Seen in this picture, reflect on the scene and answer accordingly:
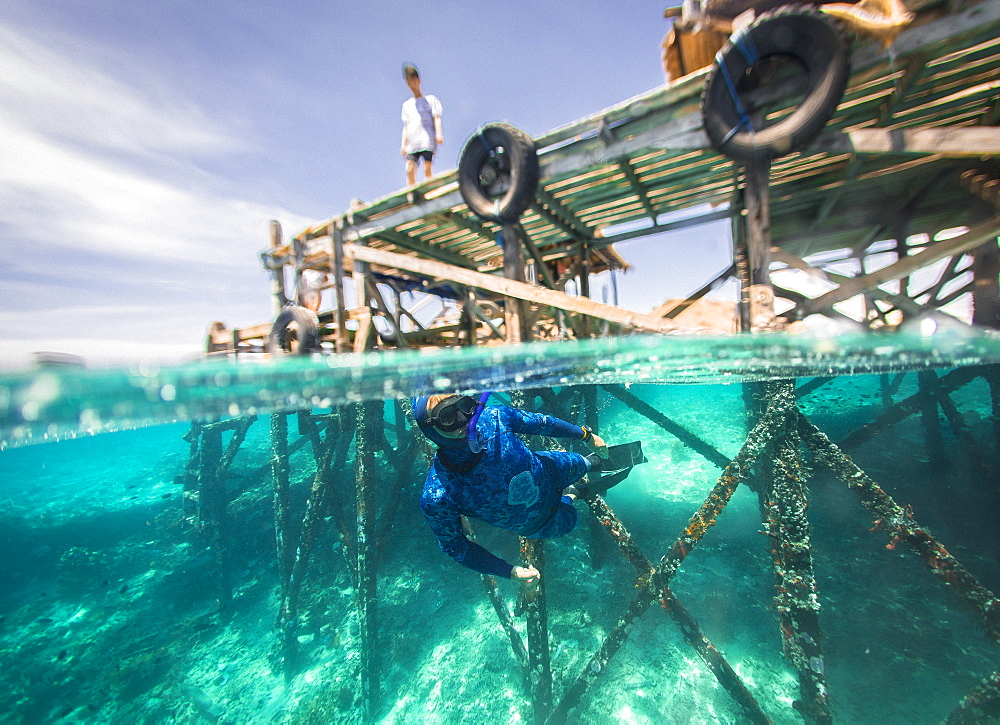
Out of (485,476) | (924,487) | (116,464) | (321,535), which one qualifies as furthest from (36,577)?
(116,464)

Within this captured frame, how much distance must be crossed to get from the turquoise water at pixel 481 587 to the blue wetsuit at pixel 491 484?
3.09 feet

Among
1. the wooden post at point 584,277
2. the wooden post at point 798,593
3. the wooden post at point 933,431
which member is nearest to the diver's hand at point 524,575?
the wooden post at point 798,593

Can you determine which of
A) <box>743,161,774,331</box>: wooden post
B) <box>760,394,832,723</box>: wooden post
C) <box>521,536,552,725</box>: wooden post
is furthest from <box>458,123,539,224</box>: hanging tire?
<box>521,536,552,725</box>: wooden post

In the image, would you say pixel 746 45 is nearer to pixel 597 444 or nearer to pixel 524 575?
pixel 597 444

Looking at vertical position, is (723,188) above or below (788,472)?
above

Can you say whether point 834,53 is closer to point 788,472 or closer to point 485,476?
point 788,472

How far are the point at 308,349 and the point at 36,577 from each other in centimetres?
1193

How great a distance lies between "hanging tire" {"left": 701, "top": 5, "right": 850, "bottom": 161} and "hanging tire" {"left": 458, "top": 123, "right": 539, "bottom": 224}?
179cm

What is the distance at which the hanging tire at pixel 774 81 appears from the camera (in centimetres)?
274

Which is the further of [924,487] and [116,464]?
[116,464]

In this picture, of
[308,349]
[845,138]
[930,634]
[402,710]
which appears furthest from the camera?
[308,349]

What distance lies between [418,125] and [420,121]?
0.27 feet

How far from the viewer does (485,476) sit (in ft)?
9.48

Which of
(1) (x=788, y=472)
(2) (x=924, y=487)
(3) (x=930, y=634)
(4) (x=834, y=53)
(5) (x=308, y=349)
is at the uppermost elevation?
(4) (x=834, y=53)
